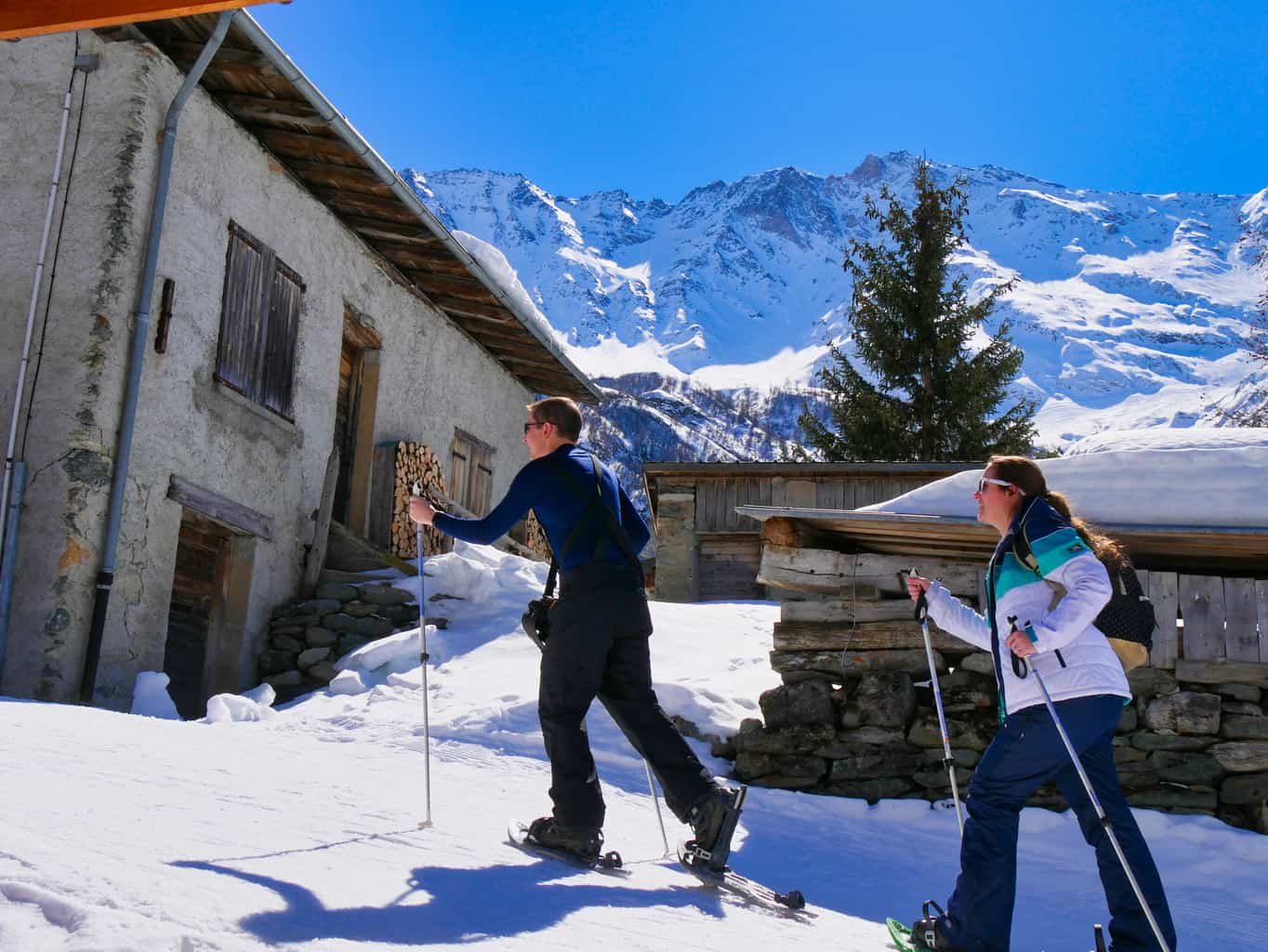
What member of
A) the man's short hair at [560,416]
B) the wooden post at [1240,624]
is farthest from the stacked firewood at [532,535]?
the man's short hair at [560,416]

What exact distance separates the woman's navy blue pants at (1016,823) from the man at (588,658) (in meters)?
0.94

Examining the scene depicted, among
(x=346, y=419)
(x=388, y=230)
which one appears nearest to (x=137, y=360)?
(x=388, y=230)

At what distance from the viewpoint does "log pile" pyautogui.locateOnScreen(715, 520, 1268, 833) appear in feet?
24.0

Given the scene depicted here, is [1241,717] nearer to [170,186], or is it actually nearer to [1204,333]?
[170,186]

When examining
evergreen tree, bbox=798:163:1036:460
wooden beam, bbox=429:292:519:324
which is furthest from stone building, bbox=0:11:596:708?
evergreen tree, bbox=798:163:1036:460

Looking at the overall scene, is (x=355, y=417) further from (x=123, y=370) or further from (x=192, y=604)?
(x=123, y=370)

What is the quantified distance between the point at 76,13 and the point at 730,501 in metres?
Result: 13.2

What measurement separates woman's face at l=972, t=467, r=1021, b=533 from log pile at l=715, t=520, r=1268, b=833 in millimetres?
3410

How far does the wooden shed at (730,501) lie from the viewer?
1627 centimetres

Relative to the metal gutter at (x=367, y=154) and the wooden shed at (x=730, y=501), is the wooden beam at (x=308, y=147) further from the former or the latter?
the wooden shed at (x=730, y=501)

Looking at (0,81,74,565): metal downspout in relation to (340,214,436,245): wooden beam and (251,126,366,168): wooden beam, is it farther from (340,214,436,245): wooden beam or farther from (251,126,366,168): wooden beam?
(340,214,436,245): wooden beam

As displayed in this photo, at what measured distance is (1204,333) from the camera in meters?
193

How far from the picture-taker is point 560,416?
16.8 feet

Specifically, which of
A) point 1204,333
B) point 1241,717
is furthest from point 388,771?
point 1204,333
